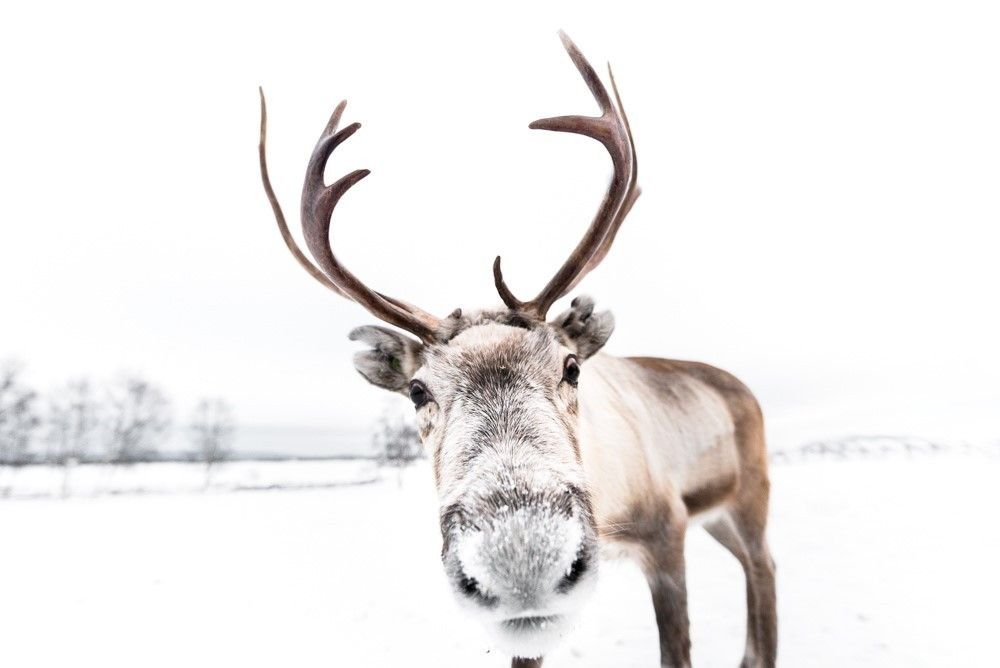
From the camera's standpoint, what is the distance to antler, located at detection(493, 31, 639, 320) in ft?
11.0

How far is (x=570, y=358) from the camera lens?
293 centimetres

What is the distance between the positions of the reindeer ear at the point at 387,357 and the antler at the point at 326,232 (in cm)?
9

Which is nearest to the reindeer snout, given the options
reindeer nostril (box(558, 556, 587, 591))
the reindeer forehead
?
reindeer nostril (box(558, 556, 587, 591))

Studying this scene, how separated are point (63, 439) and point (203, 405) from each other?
1000 centimetres

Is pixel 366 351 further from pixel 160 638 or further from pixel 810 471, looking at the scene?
pixel 810 471

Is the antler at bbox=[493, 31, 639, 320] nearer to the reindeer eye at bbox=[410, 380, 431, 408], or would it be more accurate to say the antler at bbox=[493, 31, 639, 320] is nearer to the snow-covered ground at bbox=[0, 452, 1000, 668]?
the reindeer eye at bbox=[410, 380, 431, 408]

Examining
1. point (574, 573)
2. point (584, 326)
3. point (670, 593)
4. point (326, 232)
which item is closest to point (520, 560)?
point (574, 573)

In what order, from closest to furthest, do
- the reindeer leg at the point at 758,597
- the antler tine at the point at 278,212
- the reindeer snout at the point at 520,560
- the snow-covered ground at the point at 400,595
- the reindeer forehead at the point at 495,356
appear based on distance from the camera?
the reindeer snout at the point at 520,560, the reindeer forehead at the point at 495,356, the antler tine at the point at 278,212, the reindeer leg at the point at 758,597, the snow-covered ground at the point at 400,595

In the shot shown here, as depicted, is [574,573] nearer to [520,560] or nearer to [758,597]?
[520,560]

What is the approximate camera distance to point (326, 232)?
3.47 meters

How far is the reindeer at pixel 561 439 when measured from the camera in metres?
1.89

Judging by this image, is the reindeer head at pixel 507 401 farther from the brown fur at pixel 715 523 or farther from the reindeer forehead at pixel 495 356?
the brown fur at pixel 715 523

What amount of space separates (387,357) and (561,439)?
140 centimetres

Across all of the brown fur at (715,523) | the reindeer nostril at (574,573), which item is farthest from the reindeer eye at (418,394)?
the brown fur at (715,523)
